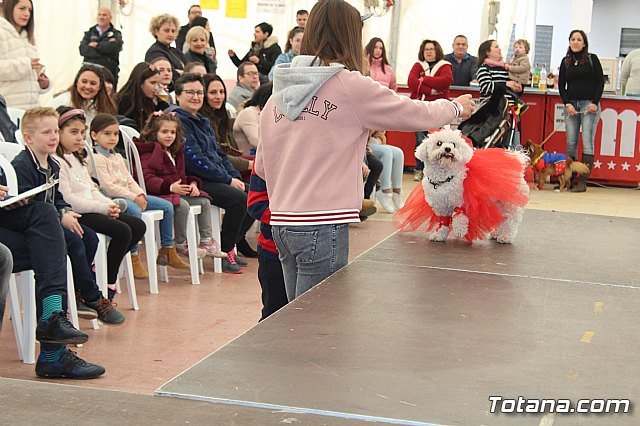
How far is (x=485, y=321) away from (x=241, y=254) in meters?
4.36

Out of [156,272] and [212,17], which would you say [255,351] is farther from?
[212,17]

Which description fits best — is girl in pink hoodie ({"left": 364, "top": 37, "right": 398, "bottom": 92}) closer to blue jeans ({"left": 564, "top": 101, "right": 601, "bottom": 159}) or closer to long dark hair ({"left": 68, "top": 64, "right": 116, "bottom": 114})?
blue jeans ({"left": 564, "top": 101, "right": 601, "bottom": 159})

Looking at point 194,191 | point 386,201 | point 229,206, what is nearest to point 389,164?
point 386,201

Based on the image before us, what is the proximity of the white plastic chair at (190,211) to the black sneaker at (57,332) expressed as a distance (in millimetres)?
1912

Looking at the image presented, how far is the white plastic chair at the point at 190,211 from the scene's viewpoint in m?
5.45

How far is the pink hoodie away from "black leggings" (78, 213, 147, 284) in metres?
2.02

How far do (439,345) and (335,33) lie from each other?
1.13 m

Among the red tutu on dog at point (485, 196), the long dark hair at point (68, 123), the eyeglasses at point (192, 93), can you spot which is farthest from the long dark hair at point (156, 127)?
the red tutu on dog at point (485, 196)

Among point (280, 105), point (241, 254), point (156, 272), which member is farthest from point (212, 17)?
point (280, 105)

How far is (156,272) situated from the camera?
17.1 feet

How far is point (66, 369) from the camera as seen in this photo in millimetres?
3602

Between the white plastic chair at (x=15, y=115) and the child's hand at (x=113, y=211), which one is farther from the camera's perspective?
the white plastic chair at (x=15, y=115)

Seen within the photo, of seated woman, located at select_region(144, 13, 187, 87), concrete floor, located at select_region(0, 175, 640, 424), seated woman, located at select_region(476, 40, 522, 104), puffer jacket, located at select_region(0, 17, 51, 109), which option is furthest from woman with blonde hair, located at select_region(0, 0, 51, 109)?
seated woman, located at select_region(476, 40, 522, 104)

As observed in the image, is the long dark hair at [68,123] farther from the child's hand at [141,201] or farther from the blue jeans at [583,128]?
the blue jeans at [583,128]
